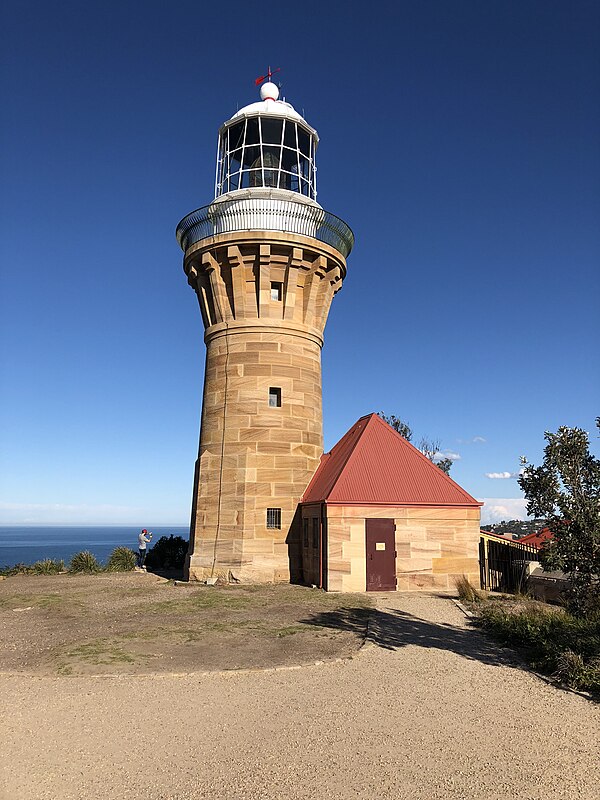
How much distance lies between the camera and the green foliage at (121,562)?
2915 centimetres

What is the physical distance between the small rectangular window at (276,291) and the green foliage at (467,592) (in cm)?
1481

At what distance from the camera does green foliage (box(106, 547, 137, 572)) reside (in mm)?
29155

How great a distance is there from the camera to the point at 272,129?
27.1 metres

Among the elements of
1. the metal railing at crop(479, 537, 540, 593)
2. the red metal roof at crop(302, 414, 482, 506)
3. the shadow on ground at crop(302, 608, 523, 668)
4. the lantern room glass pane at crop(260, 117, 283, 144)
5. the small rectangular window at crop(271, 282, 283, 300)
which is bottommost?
the shadow on ground at crop(302, 608, 523, 668)

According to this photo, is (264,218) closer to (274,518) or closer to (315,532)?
(274,518)

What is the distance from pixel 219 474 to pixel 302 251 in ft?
36.0

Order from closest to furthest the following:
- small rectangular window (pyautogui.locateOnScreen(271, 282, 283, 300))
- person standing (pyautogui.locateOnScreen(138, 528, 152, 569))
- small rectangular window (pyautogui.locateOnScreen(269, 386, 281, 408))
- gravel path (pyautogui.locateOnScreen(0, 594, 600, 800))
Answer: gravel path (pyautogui.locateOnScreen(0, 594, 600, 800)) → small rectangular window (pyautogui.locateOnScreen(269, 386, 281, 408)) → small rectangular window (pyautogui.locateOnScreen(271, 282, 283, 300)) → person standing (pyautogui.locateOnScreen(138, 528, 152, 569))

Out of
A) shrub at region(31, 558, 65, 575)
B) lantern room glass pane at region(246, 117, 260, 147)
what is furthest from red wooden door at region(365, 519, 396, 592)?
lantern room glass pane at region(246, 117, 260, 147)

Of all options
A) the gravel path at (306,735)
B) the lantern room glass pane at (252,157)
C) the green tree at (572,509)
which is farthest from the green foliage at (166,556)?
the green tree at (572,509)

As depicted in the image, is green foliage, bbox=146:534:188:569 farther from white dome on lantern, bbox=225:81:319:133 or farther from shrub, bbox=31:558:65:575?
white dome on lantern, bbox=225:81:319:133

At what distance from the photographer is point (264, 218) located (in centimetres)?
2522

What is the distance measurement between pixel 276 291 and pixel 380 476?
1016 cm

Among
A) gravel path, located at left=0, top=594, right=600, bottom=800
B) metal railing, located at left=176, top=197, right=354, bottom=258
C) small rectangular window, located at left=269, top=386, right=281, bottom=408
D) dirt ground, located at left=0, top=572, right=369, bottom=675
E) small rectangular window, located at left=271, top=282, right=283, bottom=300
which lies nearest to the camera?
gravel path, located at left=0, top=594, right=600, bottom=800

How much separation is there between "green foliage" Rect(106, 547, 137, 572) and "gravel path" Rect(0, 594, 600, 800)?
66.2ft
